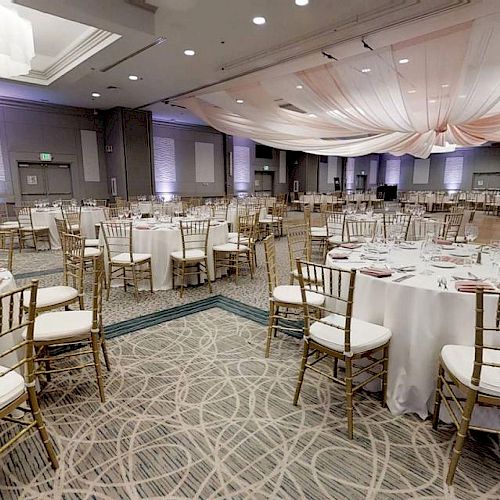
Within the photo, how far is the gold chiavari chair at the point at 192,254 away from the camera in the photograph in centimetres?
497

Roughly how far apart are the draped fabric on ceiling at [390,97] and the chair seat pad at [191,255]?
134 inches

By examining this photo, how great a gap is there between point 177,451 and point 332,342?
1.12m

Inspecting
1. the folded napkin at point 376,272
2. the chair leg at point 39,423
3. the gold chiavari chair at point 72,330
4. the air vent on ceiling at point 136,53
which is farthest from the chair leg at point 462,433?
the air vent on ceiling at point 136,53

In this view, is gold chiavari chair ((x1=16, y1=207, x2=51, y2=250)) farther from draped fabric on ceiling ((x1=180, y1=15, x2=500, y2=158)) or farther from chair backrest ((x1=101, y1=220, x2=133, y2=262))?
draped fabric on ceiling ((x1=180, y1=15, x2=500, y2=158))

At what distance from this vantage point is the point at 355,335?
7.75ft

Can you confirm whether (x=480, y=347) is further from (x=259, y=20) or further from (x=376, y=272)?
(x=259, y=20)

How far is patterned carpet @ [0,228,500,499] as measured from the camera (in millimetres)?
1892

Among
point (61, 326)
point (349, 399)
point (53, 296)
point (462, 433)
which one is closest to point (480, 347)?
point (462, 433)

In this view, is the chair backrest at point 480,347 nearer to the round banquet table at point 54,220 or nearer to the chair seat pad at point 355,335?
the chair seat pad at point 355,335

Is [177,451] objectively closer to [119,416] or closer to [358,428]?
[119,416]

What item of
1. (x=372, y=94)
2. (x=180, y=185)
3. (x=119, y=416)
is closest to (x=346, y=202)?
(x=180, y=185)

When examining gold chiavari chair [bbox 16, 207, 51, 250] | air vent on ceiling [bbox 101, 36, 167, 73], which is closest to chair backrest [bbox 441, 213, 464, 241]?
air vent on ceiling [bbox 101, 36, 167, 73]

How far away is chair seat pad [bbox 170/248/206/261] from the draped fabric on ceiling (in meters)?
3.41

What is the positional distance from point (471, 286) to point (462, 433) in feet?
2.92
